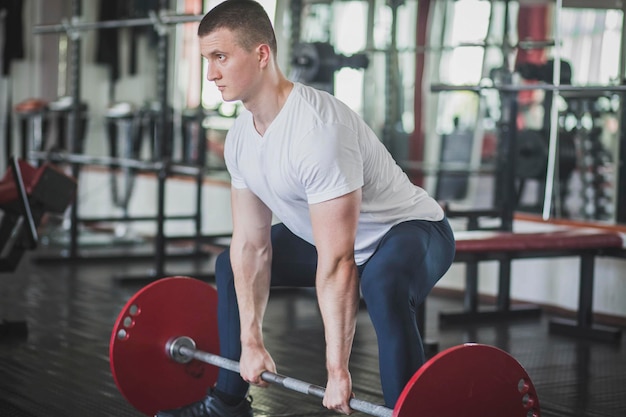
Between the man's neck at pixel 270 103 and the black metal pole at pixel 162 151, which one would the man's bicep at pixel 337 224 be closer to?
the man's neck at pixel 270 103

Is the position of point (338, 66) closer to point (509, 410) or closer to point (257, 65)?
point (257, 65)

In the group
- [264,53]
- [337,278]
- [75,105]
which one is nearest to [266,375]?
[337,278]

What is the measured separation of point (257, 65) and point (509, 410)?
3.05ft

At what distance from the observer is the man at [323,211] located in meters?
2.10

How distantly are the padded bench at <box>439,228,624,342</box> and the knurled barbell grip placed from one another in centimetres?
143

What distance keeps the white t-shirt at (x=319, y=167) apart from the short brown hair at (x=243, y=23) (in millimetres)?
155

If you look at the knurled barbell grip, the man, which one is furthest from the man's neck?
the knurled barbell grip

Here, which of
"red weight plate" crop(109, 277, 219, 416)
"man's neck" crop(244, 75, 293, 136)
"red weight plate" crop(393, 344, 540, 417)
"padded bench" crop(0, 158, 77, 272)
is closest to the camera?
"red weight plate" crop(393, 344, 540, 417)

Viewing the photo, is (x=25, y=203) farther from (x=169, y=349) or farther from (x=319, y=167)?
(x=319, y=167)

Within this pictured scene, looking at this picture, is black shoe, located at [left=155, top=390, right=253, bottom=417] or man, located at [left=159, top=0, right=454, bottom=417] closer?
man, located at [left=159, top=0, right=454, bottom=417]

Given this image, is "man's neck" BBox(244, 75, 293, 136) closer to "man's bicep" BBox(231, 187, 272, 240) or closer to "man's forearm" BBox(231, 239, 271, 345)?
"man's bicep" BBox(231, 187, 272, 240)

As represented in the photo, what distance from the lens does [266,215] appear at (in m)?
2.42

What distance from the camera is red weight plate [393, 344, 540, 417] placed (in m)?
1.95

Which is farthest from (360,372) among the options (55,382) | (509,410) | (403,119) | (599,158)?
(403,119)
